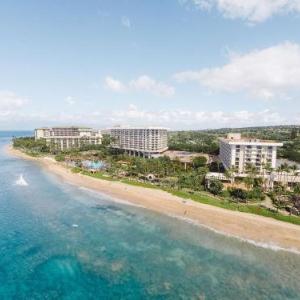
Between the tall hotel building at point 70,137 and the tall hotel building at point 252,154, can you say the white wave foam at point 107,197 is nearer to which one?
the tall hotel building at point 252,154

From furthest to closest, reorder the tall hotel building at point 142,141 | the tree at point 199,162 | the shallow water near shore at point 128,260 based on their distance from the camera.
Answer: the tall hotel building at point 142,141, the tree at point 199,162, the shallow water near shore at point 128,260

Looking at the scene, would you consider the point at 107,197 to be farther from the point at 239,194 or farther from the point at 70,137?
the point at 70,137

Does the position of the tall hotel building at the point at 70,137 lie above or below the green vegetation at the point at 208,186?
above

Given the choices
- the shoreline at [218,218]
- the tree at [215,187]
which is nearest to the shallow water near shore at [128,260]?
the shoreline at [218,218]

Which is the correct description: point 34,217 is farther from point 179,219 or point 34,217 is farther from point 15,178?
point 15,178

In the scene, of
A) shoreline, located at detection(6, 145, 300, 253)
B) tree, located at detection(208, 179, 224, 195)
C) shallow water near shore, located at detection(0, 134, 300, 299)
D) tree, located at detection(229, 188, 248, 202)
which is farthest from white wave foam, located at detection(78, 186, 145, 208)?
tree, located at detection(229, 188, 248, 202)

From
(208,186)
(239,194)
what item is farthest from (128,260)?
(208,186)

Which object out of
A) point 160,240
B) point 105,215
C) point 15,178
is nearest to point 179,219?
point 160,240

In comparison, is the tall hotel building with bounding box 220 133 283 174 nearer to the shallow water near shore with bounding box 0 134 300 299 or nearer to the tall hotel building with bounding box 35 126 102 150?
the shallow water near shore with bounding box 0 134 300 299
